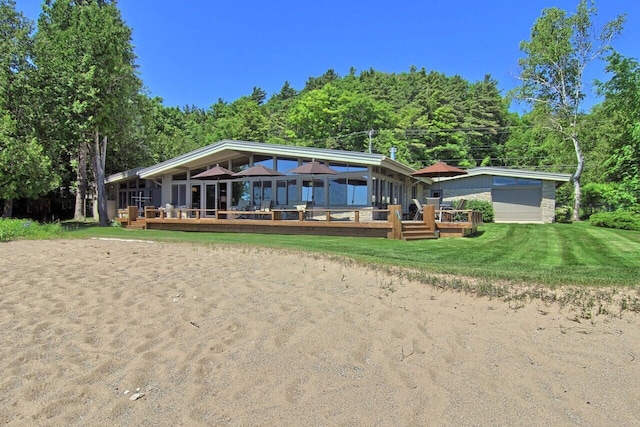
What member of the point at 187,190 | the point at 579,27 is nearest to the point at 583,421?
the point at 187,190

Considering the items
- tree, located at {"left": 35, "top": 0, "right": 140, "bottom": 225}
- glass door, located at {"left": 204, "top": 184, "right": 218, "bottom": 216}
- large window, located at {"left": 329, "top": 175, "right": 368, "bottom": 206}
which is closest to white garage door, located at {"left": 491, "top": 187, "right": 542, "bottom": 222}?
large window, located at {"left": 329, "top": 175, "right": 368, "bottom": 206}

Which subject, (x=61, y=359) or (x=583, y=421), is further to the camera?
(x=61, y=359)

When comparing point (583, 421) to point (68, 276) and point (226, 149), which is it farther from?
point (226, 149)

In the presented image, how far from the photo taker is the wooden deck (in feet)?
39.6

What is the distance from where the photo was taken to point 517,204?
22.6 metres

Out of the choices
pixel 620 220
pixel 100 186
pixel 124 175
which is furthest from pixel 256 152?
pixel 620 220

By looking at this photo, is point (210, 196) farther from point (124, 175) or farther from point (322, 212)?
point (322, 212)

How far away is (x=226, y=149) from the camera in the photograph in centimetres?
1722

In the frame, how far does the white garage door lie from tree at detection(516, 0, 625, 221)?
4528 mm

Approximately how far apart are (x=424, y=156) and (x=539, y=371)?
35478 mm

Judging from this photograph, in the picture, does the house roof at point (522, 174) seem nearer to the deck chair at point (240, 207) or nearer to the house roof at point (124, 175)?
the deck chair at point (240, 207)

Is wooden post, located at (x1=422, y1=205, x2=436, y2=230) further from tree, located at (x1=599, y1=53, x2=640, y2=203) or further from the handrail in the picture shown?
tree, located at (x1=599, y1=53, x2=640, y2=203)

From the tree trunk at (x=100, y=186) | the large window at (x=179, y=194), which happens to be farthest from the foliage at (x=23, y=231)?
the large window at (x=179, y=194)

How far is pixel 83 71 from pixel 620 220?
977 inches
